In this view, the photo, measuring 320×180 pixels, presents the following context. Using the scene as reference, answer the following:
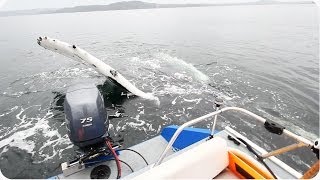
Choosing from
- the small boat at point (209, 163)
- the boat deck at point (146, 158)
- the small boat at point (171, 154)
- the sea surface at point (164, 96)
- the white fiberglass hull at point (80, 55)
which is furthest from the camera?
the white fiberglass hull at point (80, 55)

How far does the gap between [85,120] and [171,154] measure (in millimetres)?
2194

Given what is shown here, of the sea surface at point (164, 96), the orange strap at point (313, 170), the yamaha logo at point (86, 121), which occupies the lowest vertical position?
the sea surface at point (164, 96)

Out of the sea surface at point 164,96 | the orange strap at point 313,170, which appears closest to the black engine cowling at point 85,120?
the sea surface at point 164,96

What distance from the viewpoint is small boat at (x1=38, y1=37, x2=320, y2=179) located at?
3.31m

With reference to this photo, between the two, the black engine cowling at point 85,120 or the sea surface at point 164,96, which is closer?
the black engine cowling at point 85,120

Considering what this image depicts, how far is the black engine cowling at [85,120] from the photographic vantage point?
5.52 meters

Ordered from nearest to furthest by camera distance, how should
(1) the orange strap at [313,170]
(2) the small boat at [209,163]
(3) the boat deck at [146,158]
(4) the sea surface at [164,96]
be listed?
(1) the orange strap at [313,170]
(2) the small boat at [209,163]
(3) the boat deck at [146,158]
(4) the sea surface at [164,96]

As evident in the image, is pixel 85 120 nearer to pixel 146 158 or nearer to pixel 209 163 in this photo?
pixel 146 158

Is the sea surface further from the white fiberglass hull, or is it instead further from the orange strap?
the orange strap

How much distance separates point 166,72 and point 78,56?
642 cm

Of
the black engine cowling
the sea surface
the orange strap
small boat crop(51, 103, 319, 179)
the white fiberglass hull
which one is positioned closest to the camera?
the orange strap

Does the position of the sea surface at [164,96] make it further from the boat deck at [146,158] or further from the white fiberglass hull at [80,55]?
the boat deck at [146,158]

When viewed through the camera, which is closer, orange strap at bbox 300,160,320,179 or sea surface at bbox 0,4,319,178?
orange strap at bbox 300,160,320,179

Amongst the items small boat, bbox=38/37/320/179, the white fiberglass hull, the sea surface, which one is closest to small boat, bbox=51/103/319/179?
small boat, bbox=38/37/320/179
